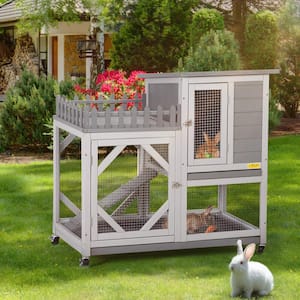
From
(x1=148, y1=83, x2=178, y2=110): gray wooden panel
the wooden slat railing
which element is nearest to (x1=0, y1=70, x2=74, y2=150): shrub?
(x1=148, y1=83, x2=178, y2=110): gray wooden panel

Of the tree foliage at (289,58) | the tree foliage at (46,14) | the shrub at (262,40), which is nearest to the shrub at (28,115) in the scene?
the tree foliage at (46,14)

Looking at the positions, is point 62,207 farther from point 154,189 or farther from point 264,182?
point 264,182

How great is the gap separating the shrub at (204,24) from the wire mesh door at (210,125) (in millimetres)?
10525

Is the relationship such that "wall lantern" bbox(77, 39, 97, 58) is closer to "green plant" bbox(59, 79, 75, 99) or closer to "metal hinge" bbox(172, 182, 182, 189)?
"green plant" bbox(59, 79, 75, 99)

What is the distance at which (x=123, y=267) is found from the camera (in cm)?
799

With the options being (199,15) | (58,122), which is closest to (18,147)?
(199,15)

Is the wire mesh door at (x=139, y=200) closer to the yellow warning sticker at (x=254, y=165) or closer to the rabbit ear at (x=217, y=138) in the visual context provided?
the rabbit ear at (x=217, y=138)

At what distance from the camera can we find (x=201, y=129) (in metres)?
8.20

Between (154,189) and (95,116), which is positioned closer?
→ (95,116)

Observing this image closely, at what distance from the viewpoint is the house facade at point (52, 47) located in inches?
1045

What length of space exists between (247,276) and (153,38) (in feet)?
47.3

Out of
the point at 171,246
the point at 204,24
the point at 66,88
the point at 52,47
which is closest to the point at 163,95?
the point at 171,246

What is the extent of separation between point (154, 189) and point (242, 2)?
41.8 ft

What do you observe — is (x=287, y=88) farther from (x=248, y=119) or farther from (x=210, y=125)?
(x=210, y=125)
